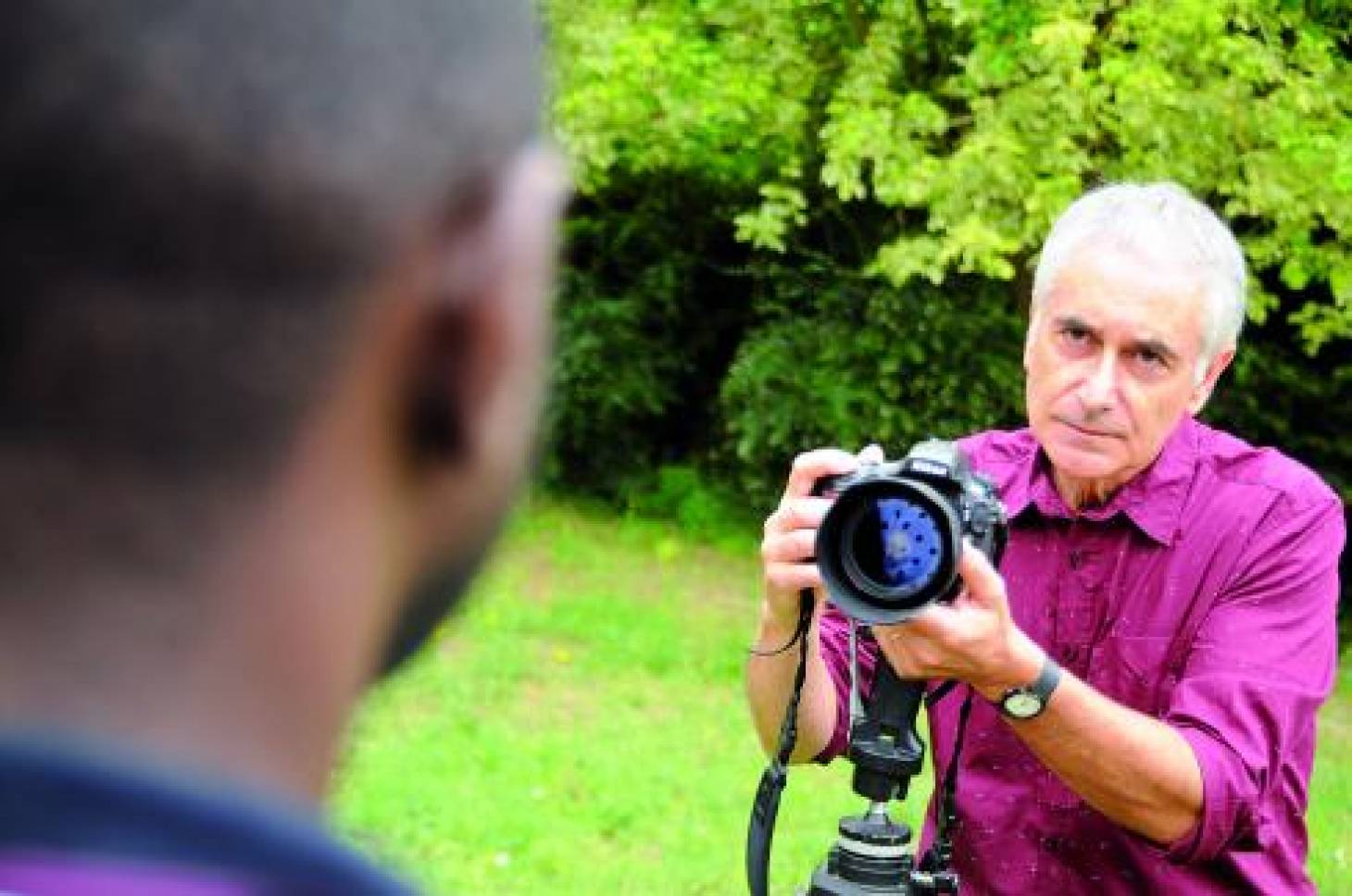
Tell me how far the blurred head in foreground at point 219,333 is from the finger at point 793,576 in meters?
1.82

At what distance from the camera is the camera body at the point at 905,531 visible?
231 centimetres

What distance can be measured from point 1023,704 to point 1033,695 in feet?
0.06

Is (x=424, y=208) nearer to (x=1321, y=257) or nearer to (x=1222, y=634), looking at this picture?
(x=1222, y=634)

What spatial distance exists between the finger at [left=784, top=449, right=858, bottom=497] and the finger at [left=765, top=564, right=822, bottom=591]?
94 mm

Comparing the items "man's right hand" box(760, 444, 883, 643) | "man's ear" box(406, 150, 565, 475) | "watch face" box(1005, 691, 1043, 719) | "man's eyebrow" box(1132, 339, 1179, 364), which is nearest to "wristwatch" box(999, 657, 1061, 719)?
"watch face" box(1005, 691, 1043, 719)

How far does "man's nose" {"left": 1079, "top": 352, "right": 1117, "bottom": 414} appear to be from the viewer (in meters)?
2.60

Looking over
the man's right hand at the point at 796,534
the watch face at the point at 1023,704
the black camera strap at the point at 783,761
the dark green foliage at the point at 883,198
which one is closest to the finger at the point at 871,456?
the man's right hand at the point at 796,534

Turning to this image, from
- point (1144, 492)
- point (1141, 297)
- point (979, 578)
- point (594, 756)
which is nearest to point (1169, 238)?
point (1141, 297)

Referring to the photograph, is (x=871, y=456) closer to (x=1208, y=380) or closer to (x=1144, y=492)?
(x=1144, y=492)

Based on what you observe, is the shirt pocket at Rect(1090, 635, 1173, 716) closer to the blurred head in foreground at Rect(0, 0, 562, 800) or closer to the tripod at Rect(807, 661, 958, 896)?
the tripod at Rect(807, 661, 958, 896)

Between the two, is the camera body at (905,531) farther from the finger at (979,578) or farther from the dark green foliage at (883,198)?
the dark green foliage at (883,198)

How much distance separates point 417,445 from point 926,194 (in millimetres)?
7181

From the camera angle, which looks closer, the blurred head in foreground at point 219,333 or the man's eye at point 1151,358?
the blurred head in foreground at point 219,333

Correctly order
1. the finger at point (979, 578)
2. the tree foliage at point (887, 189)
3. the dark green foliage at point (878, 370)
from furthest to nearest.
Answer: the dark green foliage at point (878, 370), the tree foliage at point (887, 189), the finger at point (979, 578)
